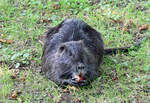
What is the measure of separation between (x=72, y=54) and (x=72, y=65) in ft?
0.42

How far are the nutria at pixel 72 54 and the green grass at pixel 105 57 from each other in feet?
0.41

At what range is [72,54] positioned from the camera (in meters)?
4.10

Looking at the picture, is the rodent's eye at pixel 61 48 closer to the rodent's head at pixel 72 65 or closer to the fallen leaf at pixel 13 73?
the rodent's head at pixel 72 65

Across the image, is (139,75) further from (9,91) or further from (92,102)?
(9,91)

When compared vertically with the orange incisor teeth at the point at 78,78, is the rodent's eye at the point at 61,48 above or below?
above

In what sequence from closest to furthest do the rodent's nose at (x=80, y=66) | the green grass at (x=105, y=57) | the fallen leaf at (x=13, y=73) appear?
the rodent's nose at (x=80, y=66)
the green grass at (x=105, y=57)
the fallen leaf at (x=13, y=73)

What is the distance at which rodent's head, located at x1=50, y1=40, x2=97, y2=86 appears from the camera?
4070mm

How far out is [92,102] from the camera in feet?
13.3

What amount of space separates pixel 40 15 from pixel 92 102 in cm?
271

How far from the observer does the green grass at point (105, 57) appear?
13.8ft

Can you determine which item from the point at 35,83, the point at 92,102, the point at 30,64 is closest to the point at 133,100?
the point at 92,102

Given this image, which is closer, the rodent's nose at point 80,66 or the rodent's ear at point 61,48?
the rodent's nose at point 80,66

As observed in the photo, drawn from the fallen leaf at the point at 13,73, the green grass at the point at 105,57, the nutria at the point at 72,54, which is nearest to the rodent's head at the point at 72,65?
the nutria at the point at 72,54

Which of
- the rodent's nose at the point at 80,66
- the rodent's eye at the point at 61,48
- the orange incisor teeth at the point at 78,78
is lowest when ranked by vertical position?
the orange incisor teeth at the point at 78,78
